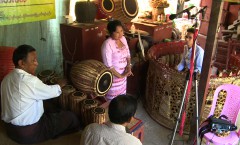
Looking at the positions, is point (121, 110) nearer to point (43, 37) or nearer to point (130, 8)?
point (130, 8)

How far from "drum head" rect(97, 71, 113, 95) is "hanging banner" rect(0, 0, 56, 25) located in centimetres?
131

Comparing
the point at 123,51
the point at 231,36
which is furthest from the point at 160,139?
the point at 231,36

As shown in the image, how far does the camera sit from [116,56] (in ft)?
9.41

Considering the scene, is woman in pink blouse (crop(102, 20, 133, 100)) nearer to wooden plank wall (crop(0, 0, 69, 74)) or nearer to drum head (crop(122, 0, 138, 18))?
drum head (crop(122, 0, 138, 18))

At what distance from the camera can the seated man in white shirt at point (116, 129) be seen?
4.90 ft

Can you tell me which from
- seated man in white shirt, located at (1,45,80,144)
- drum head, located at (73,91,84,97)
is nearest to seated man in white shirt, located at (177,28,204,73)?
drum head, located at (73,91,84,97)

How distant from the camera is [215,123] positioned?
2.39 meters

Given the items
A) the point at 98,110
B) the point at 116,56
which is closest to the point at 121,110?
the point at 98,110

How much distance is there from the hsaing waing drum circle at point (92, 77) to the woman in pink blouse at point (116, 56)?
0.43 feet

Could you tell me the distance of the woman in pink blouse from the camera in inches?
109

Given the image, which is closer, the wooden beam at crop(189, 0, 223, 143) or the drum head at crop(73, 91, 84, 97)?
the wooden beam at crop(189, 0, 223, 143)

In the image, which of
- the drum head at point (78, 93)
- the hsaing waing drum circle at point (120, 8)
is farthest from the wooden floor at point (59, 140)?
the hsaing waing drum circle at point (120, 8)

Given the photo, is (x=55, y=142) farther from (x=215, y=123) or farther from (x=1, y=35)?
(x=1, y=35)

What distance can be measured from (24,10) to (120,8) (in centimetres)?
136
